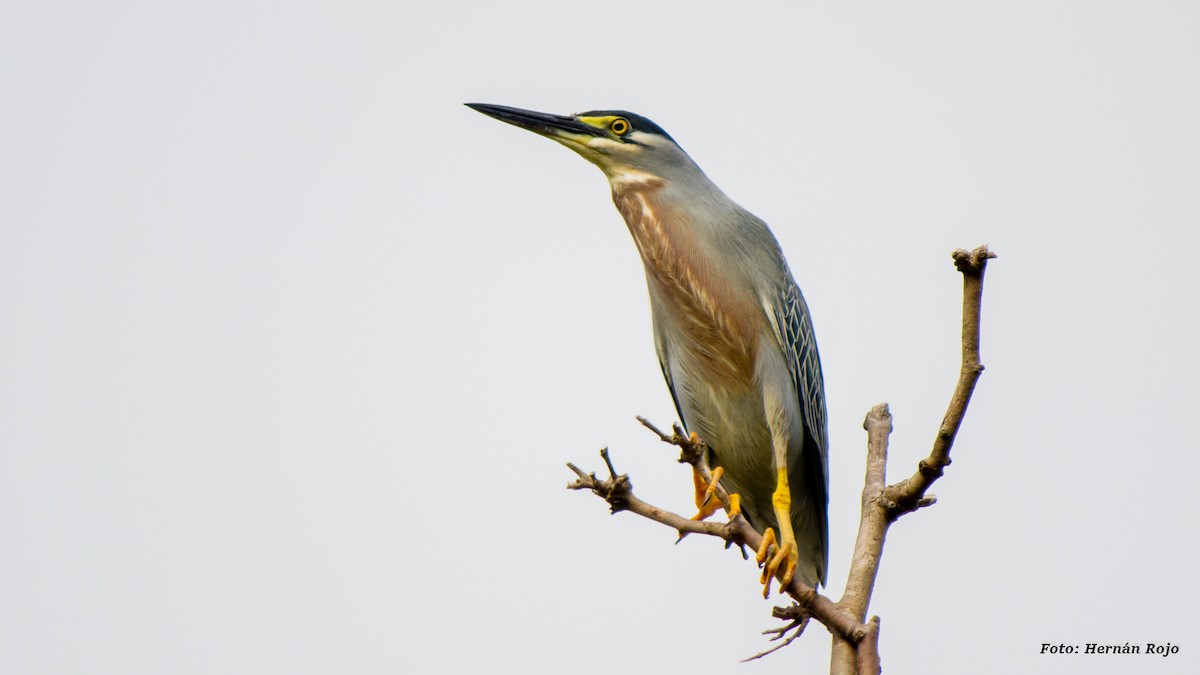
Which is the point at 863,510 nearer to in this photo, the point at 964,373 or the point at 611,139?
the point at 964,373

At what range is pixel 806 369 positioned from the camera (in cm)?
523

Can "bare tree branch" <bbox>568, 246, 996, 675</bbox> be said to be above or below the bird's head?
below

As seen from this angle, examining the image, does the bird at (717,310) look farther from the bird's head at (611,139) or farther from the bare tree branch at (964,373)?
the bare tree branch at (964,373)

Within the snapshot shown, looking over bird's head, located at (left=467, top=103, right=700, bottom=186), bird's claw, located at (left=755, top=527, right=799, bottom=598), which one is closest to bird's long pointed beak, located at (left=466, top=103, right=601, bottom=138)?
bird's head, located at (left=467, top=103, right=700, bottom=186)

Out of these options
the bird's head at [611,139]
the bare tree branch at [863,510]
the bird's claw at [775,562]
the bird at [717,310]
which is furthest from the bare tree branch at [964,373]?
the bird's head at [611,139]

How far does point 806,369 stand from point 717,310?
1.98ft

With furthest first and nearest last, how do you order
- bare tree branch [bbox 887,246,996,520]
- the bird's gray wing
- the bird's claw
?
1. the bird's gray wing
2. the bird's claw
3. bare tree branch [bbox 887,246,996,520]

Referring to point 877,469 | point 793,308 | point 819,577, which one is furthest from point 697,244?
point 819,577

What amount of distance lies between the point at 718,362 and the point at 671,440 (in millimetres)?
1815

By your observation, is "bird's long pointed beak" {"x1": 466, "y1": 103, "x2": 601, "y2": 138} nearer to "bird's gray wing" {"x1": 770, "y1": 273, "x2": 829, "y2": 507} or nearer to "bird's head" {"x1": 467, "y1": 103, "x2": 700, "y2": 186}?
"bird's head" {"x1": 467, "y1": 103, "x2": 700, "y2": 186}

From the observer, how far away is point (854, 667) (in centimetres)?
339

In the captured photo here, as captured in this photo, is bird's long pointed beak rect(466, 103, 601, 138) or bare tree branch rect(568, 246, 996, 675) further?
bird's long pointed beak rect(466, 103, 601, 138)

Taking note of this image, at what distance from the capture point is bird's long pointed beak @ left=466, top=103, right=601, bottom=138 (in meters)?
5.15

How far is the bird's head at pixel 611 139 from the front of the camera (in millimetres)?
5156
